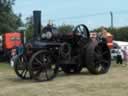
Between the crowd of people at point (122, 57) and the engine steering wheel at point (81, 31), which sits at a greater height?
the engine steering wheel at point (81, 31)

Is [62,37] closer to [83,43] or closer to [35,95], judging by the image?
[83,43]

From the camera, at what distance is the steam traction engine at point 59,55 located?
17.1 meters

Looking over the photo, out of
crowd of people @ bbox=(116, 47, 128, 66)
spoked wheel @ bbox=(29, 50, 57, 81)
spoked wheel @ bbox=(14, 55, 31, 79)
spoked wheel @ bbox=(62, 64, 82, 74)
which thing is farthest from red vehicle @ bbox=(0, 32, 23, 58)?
spoked wheel @ bbox=(29, 50, 57, 81)

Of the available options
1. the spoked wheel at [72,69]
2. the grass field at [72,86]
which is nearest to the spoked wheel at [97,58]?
the grass field at [72,86]

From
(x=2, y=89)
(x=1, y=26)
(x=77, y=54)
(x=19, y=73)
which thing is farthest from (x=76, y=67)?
(x=1, y=26)

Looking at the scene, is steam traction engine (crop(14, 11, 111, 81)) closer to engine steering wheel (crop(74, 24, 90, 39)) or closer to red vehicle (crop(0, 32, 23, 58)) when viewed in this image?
engine steering wheel (crop(74, 24, 90, 39))

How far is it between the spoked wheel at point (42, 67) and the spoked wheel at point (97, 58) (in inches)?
64.8

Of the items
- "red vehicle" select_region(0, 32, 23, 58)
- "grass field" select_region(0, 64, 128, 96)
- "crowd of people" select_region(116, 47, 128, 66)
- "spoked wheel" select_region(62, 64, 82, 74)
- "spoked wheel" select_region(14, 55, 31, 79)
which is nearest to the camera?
"grass field" select_region(0, 64, 128, 96)

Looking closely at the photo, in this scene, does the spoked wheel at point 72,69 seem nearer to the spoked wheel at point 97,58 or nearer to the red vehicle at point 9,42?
the spoked wheel at point 97,58

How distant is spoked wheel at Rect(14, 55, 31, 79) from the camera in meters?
17.5

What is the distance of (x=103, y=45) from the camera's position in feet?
63.3

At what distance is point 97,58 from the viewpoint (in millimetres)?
18922

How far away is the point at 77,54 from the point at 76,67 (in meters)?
0.94

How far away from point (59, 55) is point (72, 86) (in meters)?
2.99
